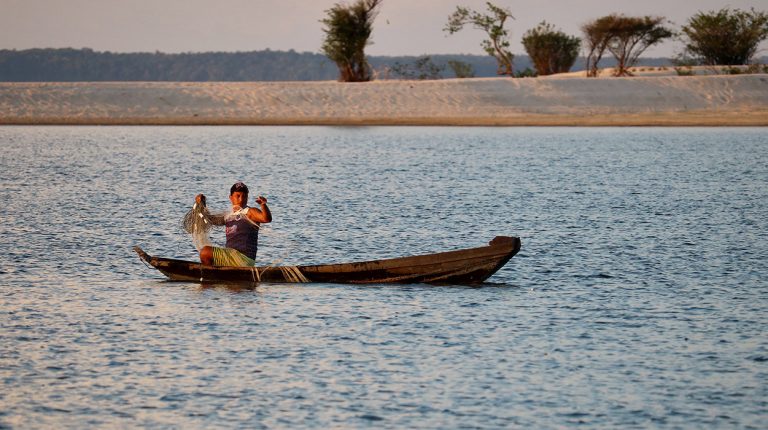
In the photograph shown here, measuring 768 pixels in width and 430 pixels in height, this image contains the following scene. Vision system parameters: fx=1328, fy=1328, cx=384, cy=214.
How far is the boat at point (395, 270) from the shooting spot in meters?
18.0

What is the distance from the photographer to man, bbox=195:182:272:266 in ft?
59.4

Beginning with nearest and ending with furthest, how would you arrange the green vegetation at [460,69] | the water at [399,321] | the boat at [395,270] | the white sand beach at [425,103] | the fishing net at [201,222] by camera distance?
the water at [399,321], the boat at [395,270], the fishing net at [201,222], the white sand beach at [425,103], the green vegetation at [460,69]

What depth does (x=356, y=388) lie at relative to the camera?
1259 cm

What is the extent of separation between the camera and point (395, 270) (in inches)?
712

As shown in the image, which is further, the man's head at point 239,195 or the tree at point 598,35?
the tree at point 598,35

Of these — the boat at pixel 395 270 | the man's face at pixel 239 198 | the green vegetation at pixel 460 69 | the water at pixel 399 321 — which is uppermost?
the green vegetation at pixel 460 69

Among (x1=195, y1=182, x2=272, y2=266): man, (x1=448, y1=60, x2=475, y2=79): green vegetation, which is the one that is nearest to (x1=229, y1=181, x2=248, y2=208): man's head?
(x1=195, y1=182, x2=272, y2=266): man

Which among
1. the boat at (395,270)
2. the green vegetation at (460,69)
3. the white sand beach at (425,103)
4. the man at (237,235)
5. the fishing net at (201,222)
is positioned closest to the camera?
the boat at (395,270)

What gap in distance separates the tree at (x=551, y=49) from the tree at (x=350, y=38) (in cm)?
1639

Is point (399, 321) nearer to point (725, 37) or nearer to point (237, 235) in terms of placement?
point (237, 235)

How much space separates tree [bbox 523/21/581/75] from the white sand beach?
17.9 m

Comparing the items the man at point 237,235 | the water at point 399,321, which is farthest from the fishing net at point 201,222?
the water at point 399,321

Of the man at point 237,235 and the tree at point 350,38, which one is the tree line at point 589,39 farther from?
the man at point 237,235

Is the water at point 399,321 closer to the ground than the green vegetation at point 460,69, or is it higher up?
closer to the ground
